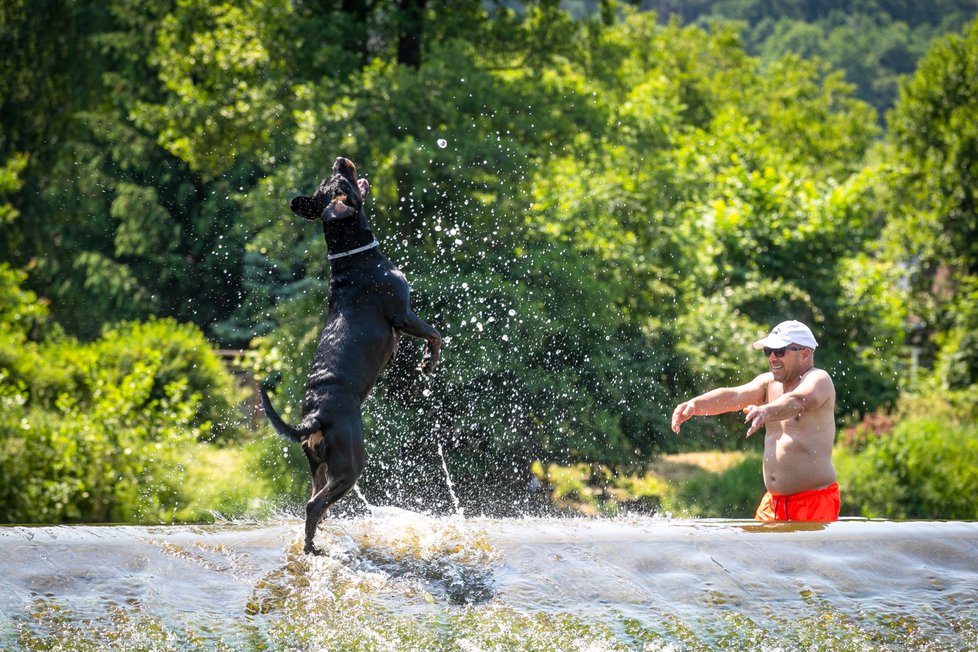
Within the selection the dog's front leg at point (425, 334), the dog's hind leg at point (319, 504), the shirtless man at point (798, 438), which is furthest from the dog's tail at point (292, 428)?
the shirtless man at point (798, 438)

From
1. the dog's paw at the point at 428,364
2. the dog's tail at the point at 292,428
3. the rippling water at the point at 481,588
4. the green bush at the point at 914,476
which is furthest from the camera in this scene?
the green bush at the point at 914,476

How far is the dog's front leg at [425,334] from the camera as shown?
6645 mm

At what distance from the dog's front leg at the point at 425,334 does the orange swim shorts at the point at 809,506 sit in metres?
2.32

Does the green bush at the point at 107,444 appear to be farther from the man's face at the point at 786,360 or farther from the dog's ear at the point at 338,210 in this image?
the man's face at the point at 786,360

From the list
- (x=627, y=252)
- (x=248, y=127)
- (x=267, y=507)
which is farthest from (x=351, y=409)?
(x=248, y=127)

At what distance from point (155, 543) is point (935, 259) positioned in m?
28.9

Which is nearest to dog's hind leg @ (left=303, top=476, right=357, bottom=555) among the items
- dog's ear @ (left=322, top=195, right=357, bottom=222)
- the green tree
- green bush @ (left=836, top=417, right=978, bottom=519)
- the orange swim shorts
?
dog's ear @ (left=322, top=195, right=357, bottom=222)

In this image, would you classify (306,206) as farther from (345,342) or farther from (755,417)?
(755,417)

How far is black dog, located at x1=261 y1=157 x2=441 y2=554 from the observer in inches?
237

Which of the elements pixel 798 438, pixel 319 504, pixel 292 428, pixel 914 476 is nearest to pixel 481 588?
pixel 319 504

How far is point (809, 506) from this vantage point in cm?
775

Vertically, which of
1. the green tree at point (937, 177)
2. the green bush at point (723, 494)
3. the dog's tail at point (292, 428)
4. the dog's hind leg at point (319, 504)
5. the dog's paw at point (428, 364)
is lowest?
the green bush at point (723, 494)

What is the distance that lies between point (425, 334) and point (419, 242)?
7833 millimetres

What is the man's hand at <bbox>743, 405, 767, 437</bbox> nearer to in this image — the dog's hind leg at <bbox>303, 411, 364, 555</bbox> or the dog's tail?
the dog's hind leg at <bbox>303, 411, 364, 555</bbox>
